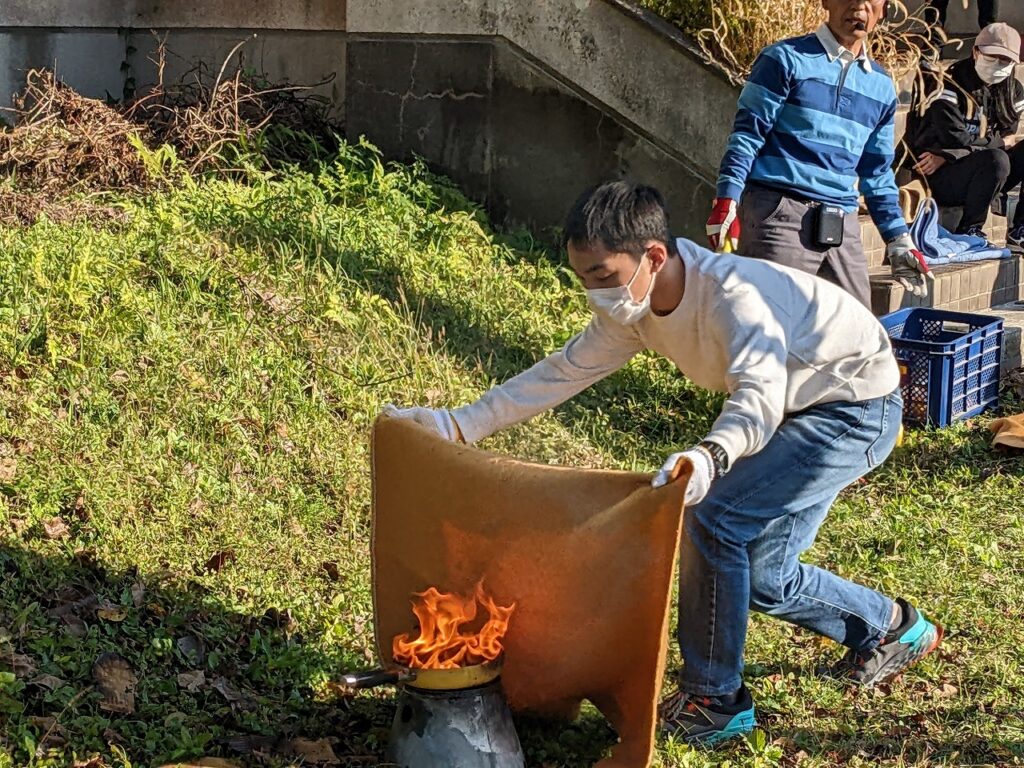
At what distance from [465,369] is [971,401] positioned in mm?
2869

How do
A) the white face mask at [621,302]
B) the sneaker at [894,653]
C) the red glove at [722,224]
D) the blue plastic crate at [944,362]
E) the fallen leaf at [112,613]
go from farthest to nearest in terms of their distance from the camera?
the blue plastic crate at [944,362]
the red glove at [722,224]
the sneaker at [894,653]
the fallen leaf at [112,613]
the white face mask at [621,302]

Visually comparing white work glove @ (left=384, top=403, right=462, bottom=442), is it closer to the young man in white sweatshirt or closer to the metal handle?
the young man in white sweatshirt

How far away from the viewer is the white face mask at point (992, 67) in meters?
10.2

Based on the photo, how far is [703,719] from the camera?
410 cm

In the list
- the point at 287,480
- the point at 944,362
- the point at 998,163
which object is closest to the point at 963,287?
the point at 998,163

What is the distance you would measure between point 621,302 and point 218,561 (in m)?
1.92

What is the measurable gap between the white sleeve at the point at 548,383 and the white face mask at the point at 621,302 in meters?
0.21

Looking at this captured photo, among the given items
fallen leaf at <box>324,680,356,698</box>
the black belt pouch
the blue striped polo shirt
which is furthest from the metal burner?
the black belt pouch

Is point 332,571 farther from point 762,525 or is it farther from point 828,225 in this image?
point 828,225

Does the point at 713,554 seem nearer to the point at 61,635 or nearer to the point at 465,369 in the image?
the point at 61,635

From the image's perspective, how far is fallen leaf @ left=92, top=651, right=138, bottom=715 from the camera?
3969 millimetres

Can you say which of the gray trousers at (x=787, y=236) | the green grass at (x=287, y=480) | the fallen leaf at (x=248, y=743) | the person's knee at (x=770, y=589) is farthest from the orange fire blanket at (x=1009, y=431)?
the fallen leaf at (x=248, y=743)

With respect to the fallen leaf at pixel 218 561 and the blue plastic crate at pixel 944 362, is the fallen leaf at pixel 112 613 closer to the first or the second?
the fallen leaf at pixel 218 561

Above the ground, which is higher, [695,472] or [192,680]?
[695,472]
